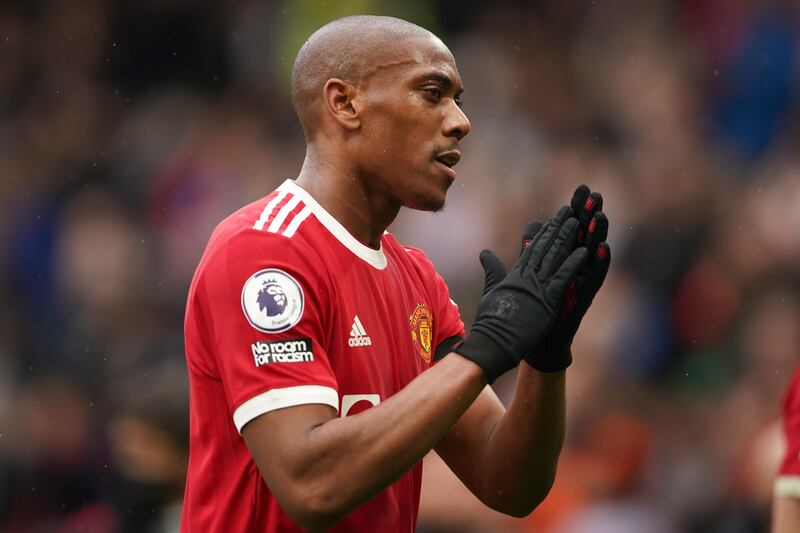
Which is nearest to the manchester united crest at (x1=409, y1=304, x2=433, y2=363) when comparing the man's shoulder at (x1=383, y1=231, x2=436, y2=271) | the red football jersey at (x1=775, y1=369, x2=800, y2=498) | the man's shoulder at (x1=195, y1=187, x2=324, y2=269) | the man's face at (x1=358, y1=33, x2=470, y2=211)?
the man's shoulder at (x1=383, y1=231, x2=436, y2=271)

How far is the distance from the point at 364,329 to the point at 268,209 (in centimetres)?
42

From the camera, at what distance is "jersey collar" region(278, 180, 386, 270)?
364cm

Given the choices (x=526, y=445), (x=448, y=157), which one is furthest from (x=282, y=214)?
(x=526, y=445)

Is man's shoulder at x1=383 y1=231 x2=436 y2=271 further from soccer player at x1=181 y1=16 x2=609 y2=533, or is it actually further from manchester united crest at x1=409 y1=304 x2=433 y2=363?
manchester united crest at x1=409 y1=304 x2=433 y2=363

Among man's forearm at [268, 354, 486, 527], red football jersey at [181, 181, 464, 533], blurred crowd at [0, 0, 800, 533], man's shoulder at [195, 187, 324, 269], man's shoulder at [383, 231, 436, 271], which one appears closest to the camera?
man's forearm at [268, 354, 486, 527]

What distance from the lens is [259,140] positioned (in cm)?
955

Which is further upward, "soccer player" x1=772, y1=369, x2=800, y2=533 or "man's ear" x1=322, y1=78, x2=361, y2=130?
"man's ear" x1=322, y1=78, x2=361, y2=130

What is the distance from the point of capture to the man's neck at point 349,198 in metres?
3.72

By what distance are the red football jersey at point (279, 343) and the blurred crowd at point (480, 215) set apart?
2606 millimetres

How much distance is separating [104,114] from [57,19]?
128 centimetres

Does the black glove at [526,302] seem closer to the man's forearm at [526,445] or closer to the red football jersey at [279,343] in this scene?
the red football jersey at [279,343]

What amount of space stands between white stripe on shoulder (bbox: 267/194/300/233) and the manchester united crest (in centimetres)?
49

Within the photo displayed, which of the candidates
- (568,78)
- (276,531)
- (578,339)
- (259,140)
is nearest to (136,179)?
(259,140)

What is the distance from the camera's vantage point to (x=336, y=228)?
3.65m
